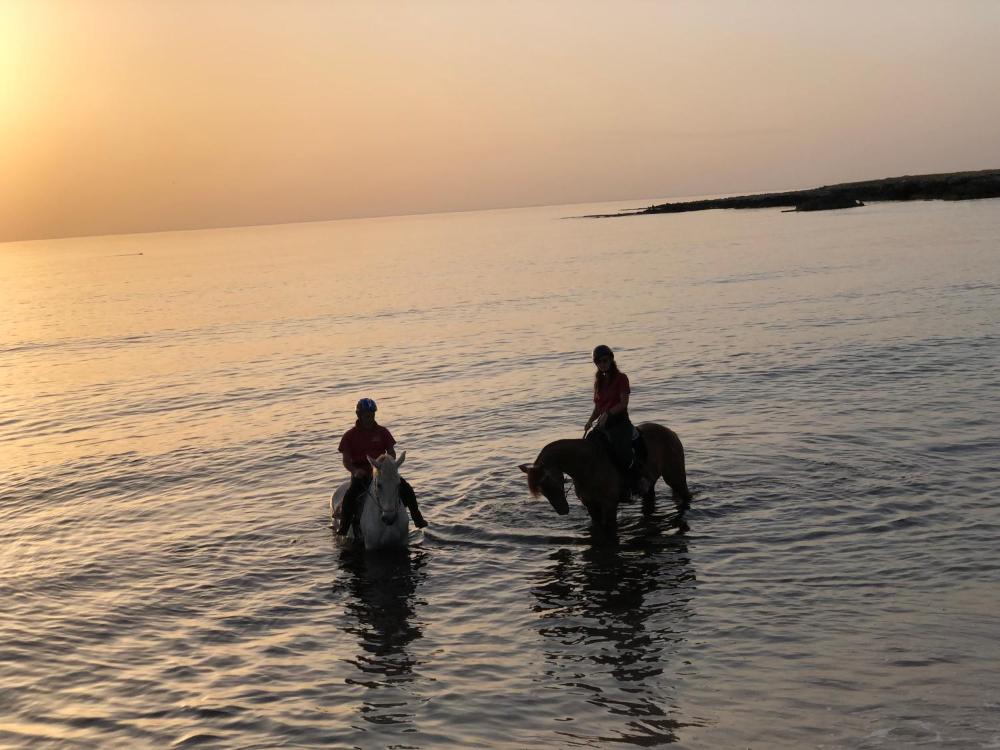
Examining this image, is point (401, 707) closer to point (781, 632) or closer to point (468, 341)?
point (781, 632)

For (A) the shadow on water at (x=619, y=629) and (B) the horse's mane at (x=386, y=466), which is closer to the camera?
(A) the shadow on water at (x=619, y=629)

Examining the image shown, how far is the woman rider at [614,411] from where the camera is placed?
1421cm

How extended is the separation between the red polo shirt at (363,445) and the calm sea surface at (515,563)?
4.66 feet

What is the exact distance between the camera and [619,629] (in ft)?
36.3

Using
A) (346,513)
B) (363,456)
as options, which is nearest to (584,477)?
(363,456)

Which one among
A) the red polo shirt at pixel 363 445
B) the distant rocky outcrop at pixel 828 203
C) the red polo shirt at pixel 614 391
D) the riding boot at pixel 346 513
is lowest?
the riding boot at pixel 346 513

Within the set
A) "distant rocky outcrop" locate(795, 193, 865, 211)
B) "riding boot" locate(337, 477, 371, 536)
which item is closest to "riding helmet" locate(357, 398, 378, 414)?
"riding boot" locate(337, 477, 371, 536)

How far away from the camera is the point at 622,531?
14.9 m

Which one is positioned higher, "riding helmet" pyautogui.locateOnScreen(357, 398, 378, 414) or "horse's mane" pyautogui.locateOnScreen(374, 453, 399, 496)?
"riding helmet" pyautogui.locateOnScreen(357, 398, 378, 414)

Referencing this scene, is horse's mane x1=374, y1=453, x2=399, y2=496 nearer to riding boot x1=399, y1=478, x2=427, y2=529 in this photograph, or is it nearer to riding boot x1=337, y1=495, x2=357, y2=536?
riding boot x1=399, y1=478, x2=427, y2=529

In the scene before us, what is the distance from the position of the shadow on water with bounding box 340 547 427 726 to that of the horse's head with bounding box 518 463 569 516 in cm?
200

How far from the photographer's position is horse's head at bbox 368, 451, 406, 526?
13883 mm

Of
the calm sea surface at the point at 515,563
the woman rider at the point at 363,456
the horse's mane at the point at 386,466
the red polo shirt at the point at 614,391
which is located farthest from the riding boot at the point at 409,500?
the red polo shirt at the point at 614,391

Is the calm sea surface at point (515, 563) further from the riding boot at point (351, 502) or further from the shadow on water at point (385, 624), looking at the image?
the riding boot at point (351, 502)
